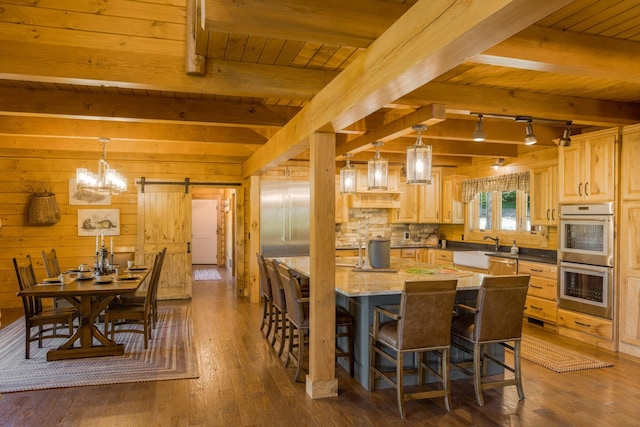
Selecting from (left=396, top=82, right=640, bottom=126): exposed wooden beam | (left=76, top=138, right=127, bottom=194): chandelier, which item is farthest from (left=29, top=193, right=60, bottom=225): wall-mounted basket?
(left=396, top=82, right=640, bottom=126): exposed wooden beam

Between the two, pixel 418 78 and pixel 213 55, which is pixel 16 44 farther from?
pixel 418 78

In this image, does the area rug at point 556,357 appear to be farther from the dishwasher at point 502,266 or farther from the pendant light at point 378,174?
the pendant light at point 378,174

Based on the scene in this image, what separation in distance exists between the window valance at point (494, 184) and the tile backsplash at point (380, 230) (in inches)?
44.7

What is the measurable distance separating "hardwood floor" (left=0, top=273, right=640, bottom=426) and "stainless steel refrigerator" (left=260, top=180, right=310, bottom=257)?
11.0 ft


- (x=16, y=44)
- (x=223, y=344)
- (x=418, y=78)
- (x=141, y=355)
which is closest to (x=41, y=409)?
(x=141, y=355)

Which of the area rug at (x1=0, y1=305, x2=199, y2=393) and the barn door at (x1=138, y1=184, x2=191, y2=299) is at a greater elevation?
the barn door at (x1=138, y1=184, x2=191, y2=299)

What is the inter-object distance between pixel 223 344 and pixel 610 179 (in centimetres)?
453

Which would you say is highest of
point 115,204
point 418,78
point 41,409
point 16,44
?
point 16,44

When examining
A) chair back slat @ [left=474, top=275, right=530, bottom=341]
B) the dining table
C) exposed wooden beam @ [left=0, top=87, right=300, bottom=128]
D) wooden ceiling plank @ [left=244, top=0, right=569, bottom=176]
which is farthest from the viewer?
the dining table

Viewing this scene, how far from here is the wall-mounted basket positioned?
6977mm

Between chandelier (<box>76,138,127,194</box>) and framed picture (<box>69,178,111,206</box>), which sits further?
framed picture (<box>69,178,111,206</box>)

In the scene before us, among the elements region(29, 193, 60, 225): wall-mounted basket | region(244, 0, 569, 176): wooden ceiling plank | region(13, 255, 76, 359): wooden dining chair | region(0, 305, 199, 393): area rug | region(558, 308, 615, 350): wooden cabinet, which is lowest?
region(0, 305, 199, 393): area rug

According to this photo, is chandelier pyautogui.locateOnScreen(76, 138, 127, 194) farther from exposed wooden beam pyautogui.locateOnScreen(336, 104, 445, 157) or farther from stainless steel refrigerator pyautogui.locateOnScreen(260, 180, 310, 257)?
exposed wooden beam pyautogui.locateOnScreen(336, 104, 445, 157)

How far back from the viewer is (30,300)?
457 cm
